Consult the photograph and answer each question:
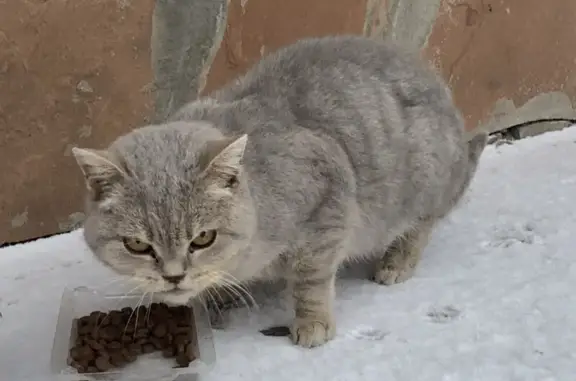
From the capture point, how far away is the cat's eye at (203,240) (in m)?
1.14

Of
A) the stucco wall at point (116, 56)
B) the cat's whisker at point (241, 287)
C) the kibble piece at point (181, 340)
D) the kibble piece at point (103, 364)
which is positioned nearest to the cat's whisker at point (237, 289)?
the cat's whisker at point (241, 287)

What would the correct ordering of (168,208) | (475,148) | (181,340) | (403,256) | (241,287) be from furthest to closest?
(475,148), (403,256), (241,287), (181,340), (168,208)

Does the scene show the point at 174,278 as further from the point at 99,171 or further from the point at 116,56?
the point at 116,56

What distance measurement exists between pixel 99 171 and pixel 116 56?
543mm

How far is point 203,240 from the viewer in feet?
3.77

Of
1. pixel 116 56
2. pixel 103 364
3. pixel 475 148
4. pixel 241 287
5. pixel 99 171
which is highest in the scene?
pixel 116 56

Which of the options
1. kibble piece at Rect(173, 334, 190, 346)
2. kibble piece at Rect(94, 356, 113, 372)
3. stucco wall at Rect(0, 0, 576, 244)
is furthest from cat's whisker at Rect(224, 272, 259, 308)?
stucco wall at Rect(0, 0, 576, 244)

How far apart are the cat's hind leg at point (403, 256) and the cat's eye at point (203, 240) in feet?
1.41

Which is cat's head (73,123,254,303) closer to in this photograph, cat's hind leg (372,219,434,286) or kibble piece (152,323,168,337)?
kibble piece (152,323,168,337)

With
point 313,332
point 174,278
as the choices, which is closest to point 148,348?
point 174,278

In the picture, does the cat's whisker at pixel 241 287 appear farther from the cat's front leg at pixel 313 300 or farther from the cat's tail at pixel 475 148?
the cat's tail at pixel 475 148

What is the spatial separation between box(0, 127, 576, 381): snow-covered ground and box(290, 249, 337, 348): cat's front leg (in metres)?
0.02

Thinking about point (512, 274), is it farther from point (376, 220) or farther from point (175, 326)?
point (175, 326)

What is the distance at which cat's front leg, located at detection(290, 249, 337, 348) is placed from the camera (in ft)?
4.18
